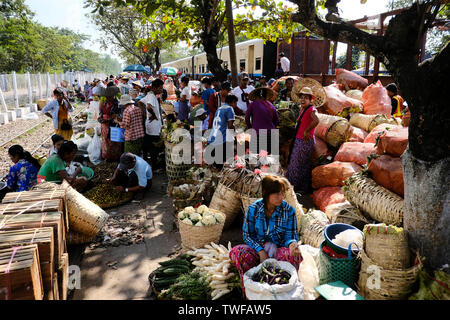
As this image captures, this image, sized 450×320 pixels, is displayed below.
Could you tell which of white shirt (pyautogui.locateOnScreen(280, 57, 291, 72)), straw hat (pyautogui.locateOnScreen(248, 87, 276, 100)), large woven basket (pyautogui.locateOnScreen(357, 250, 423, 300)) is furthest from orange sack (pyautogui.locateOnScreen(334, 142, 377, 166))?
white shirt (pyautogui.locateOnScreen(280, 57, 291, 72))

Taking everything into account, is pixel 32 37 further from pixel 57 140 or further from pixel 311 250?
pixel 311 250

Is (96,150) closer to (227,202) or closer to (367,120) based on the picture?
(227,202)

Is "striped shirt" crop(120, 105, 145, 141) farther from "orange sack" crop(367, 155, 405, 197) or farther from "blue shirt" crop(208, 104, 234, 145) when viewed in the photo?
"orange sack" crop(367, 155, 405, 197)

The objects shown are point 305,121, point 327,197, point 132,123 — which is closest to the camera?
point 327,197

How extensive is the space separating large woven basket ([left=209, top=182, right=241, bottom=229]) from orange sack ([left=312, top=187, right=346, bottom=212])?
1231 mm

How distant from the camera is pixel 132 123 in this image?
21.4 ft

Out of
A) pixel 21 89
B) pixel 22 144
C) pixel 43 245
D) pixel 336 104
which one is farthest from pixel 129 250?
pixel 21 89

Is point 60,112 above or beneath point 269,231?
above

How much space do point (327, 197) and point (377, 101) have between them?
122 inches

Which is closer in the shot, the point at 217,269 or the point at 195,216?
the point at 217,269

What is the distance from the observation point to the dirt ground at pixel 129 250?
10.6 feet

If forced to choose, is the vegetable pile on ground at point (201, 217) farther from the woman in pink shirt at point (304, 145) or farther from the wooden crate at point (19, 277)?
the woman in pink shirt at point (304, 145)

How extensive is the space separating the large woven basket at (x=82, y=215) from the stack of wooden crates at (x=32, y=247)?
19 centimetres

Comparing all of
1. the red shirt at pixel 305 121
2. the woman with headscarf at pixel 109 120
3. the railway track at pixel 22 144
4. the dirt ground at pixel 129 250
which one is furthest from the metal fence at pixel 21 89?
the red shirt at pixel 305 121
